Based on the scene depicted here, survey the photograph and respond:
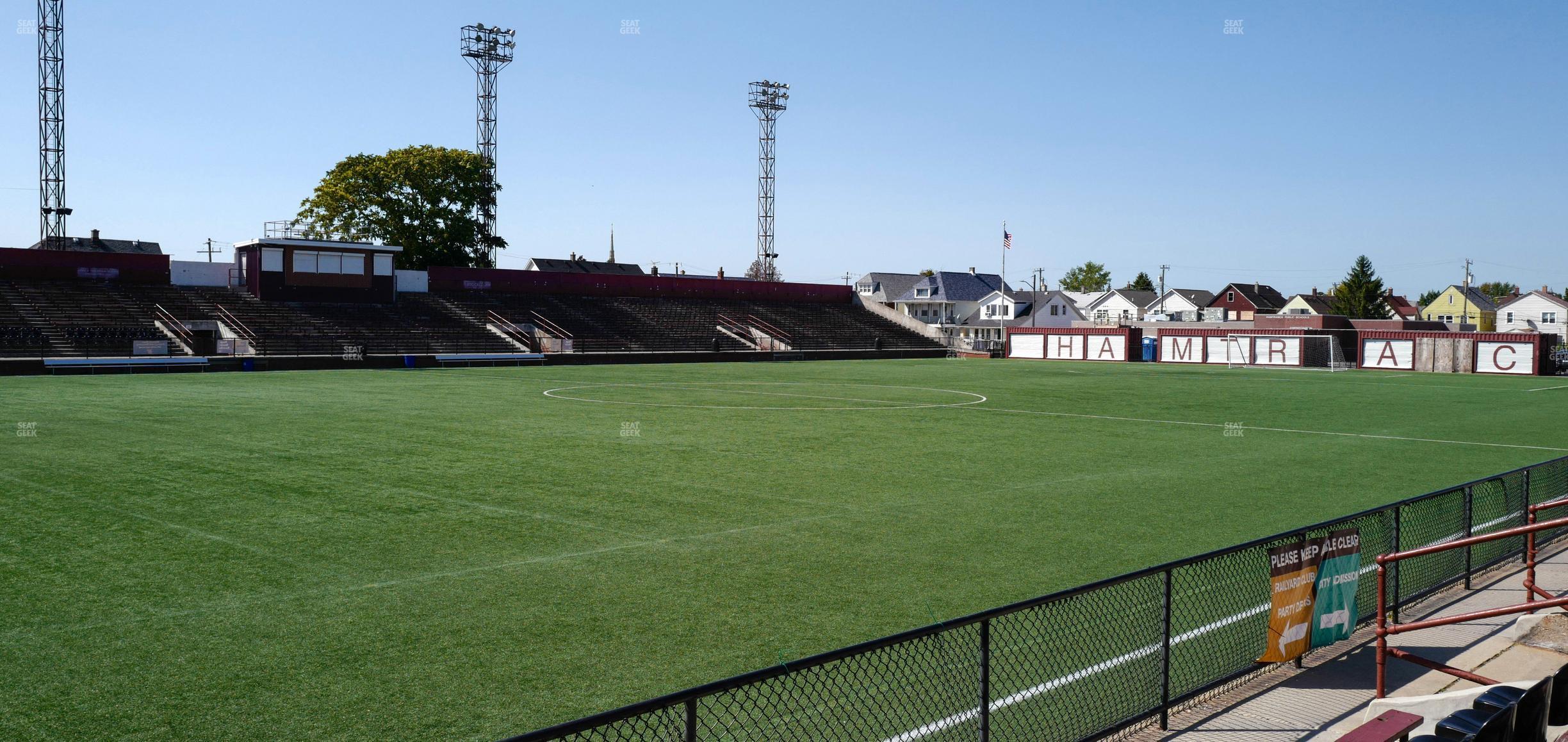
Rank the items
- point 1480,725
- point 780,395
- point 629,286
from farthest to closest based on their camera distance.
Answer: point 629,286 < point 780,395 < point 1480,725

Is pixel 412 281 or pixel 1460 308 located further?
pixel 1460 308

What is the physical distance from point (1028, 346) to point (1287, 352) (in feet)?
59.8

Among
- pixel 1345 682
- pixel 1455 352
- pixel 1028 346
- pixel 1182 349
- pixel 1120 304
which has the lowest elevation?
pixel 1345 682

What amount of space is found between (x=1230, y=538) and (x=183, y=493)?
41.5ft

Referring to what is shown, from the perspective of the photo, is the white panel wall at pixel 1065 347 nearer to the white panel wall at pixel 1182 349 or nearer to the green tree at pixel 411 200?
the white panel wall at pixel 1182 349

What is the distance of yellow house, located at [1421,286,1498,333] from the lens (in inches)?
4926

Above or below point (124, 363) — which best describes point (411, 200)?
above

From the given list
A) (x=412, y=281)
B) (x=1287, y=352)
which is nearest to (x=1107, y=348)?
(x=1287, y=352)

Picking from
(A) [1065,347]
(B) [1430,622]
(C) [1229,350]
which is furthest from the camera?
(A) [1065,347]

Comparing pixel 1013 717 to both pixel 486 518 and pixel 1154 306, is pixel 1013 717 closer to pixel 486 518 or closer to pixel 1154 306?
pixel 486 518

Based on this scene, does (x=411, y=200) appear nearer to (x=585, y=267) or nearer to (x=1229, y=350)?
(x=585, y=267)

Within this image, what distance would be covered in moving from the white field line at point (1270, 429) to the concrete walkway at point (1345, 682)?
44.9ft

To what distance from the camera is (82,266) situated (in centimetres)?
5444

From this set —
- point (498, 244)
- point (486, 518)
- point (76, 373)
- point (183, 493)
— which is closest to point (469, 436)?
point (183, 493)
